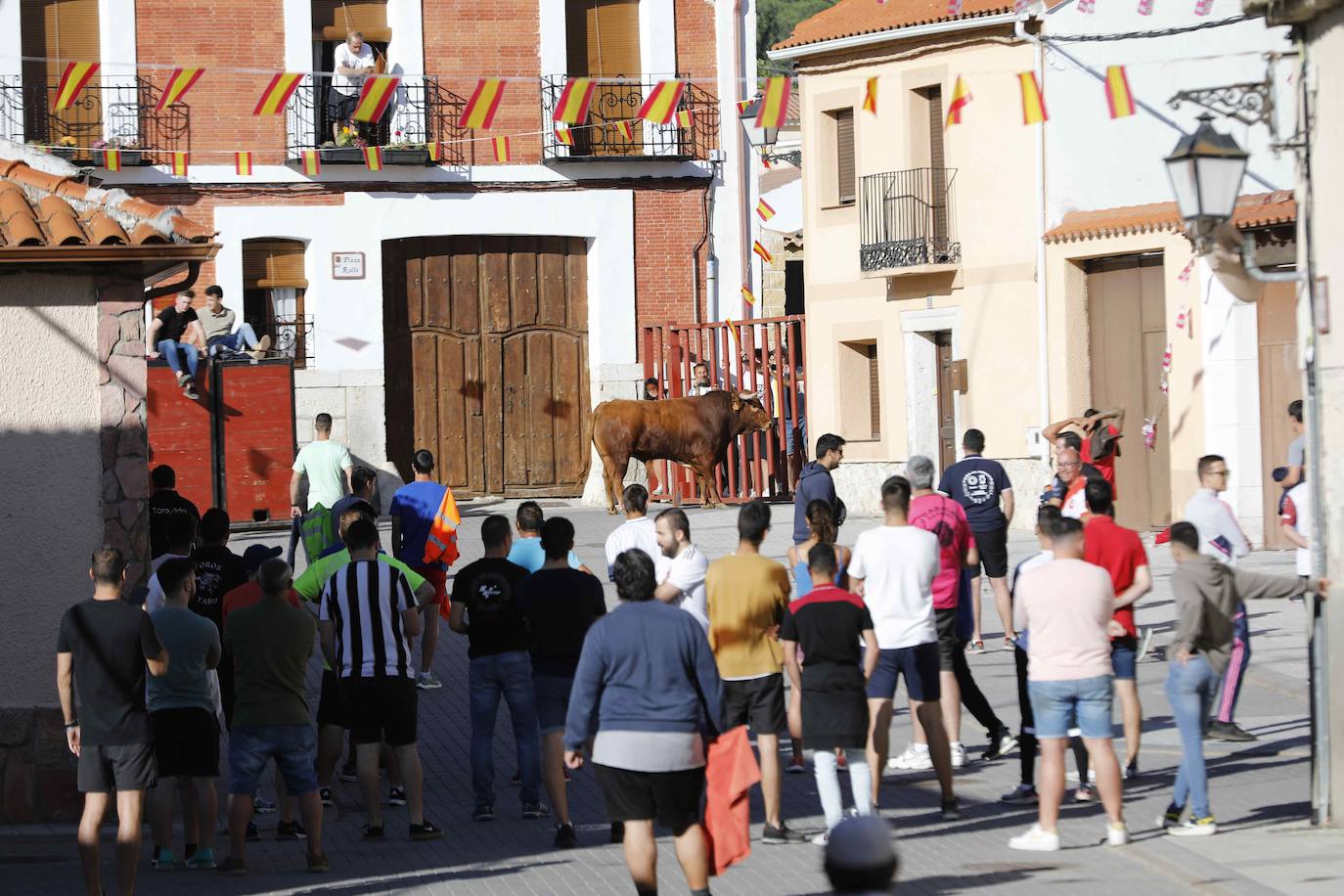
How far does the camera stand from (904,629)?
991 cm

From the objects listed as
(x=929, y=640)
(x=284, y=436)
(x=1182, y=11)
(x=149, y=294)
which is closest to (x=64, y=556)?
(x=149, y=294)

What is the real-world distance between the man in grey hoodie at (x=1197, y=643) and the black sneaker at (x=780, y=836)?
5.78ft

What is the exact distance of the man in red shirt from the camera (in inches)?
403

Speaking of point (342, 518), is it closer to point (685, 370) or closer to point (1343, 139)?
point (1343, 139)

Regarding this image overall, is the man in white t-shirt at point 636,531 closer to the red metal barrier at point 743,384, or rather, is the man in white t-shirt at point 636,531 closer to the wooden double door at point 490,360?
the red metal barrier at point 743,384

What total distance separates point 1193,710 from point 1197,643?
0.31 metres

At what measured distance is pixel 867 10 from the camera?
87.0ft

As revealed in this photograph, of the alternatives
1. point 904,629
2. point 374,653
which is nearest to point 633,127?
point 904,629

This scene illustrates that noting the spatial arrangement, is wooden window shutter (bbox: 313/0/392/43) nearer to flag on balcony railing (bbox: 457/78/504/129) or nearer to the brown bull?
flag on balcony railing (bbox: 457/78/504/129)

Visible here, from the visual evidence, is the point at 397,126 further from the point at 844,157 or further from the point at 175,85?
the point at 844,157

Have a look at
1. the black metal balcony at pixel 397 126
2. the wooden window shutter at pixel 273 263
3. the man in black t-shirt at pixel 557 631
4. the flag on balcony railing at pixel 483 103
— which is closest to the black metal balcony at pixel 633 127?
the black metal balcony at pixel 397 126

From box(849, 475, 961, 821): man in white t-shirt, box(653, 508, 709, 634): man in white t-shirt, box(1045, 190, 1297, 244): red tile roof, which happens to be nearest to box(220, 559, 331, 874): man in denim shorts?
box(653, 508, 709, 634): man in white t-shirt

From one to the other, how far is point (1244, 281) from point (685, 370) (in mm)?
15346

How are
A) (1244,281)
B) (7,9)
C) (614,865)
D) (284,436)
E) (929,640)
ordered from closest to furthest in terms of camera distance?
(614,865), (929,640), (1244,281), (284,436), (7,9)
